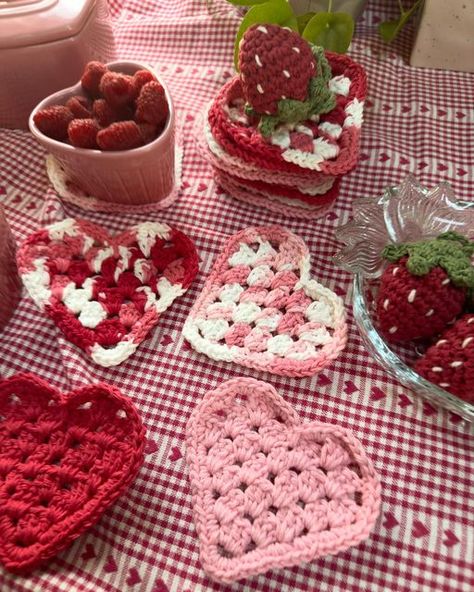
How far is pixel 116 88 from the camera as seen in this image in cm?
63

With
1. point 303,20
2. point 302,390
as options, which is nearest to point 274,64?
point 303,20

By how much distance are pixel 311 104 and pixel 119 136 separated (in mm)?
→ 227

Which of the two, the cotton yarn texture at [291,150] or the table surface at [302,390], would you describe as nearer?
Result: the table surface at [302,390]

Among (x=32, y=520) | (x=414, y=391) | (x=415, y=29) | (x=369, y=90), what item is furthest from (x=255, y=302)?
(x=415, y=29)

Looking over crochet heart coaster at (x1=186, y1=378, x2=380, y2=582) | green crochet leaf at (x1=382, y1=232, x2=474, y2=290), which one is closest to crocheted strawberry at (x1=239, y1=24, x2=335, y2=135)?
green crochet leaf at (x1=382, y1=232, x2=474, y2=290)

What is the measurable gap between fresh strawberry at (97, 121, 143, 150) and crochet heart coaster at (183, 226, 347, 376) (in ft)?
0.55

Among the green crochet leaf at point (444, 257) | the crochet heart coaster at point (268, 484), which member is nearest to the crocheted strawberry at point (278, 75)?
the green crochet leaf at point (444, 257)

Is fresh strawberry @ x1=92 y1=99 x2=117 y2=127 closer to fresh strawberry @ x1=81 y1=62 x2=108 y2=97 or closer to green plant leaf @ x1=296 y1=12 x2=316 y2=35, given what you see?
fresh strawberry @ x1=81 y1=62 x2=108 y2=97

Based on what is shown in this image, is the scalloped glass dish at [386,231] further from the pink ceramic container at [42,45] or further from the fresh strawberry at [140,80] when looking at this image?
the pink ceramic container at [42,45]

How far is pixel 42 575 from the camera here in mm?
498

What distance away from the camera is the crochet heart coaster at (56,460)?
0.48 metres

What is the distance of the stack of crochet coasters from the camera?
61 cm

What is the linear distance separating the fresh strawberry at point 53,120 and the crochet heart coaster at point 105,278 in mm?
108

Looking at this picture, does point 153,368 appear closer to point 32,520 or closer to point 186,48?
point 32,520
